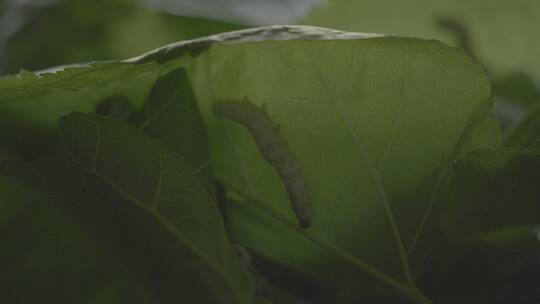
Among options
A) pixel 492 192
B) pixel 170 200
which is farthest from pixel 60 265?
pixel 492 192

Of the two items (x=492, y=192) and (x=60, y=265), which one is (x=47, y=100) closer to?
(x=60, y=265)

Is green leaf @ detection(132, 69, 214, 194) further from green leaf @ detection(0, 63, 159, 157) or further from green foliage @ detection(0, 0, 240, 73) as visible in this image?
green foliage @ detection(0, 0, 240, 73)

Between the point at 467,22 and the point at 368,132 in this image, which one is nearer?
the point at 368,132

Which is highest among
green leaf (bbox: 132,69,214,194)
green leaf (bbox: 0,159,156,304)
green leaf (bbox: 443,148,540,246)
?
green leaf (bbox: 132,69,214,194)

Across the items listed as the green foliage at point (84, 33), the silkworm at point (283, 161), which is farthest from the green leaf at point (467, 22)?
the silkworm at point (283, 161)

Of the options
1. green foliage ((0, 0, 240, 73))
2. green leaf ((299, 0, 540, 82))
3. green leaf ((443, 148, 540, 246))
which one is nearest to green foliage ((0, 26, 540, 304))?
green leaf ((443, 148, 540, 246))

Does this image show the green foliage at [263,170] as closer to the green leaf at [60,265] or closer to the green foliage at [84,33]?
the green leaf at [60,265]

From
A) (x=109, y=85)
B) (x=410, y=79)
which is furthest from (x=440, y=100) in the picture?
(x=109, y=85)
